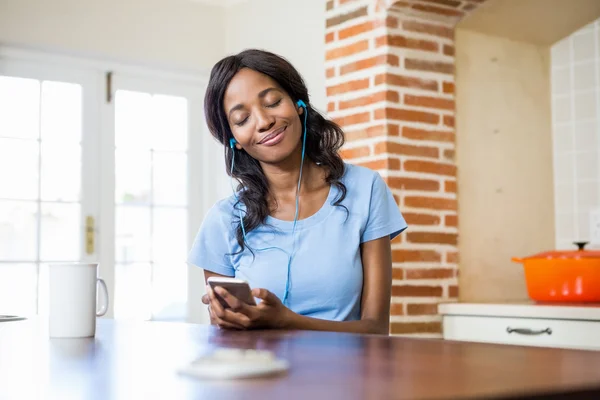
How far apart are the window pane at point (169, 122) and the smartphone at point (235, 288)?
2997 mm

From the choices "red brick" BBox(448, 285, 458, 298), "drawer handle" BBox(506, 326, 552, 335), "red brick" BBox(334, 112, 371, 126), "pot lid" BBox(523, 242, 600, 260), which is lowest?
"drawer handle" BBox(506, 326, 552, 335)

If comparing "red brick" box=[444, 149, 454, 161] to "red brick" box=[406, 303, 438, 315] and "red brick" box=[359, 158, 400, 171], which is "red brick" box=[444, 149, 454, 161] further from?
"red brick" box=[406, 303, 438, 315]

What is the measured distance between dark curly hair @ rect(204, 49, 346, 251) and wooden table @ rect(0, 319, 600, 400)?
2.45 ft

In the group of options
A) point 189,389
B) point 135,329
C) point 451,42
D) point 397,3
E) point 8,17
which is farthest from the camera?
point 8,17

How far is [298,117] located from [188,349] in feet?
3.33

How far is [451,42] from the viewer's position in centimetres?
342

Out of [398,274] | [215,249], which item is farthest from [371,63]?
[215,249]

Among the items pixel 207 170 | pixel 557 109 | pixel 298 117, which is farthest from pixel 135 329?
pixel 207 170

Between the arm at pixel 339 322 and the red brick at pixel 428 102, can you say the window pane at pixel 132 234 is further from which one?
the arm at pixel 339 322

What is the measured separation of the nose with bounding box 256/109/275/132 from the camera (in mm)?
1967

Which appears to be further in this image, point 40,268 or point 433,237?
point 40,268

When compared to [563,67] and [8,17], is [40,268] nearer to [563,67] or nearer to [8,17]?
[8,17]

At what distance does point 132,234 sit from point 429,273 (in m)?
1.77

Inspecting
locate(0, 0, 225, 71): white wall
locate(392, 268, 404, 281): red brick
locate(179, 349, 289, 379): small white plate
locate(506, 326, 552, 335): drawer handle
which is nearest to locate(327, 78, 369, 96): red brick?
locate(392, 268, 404, 281): red brick
